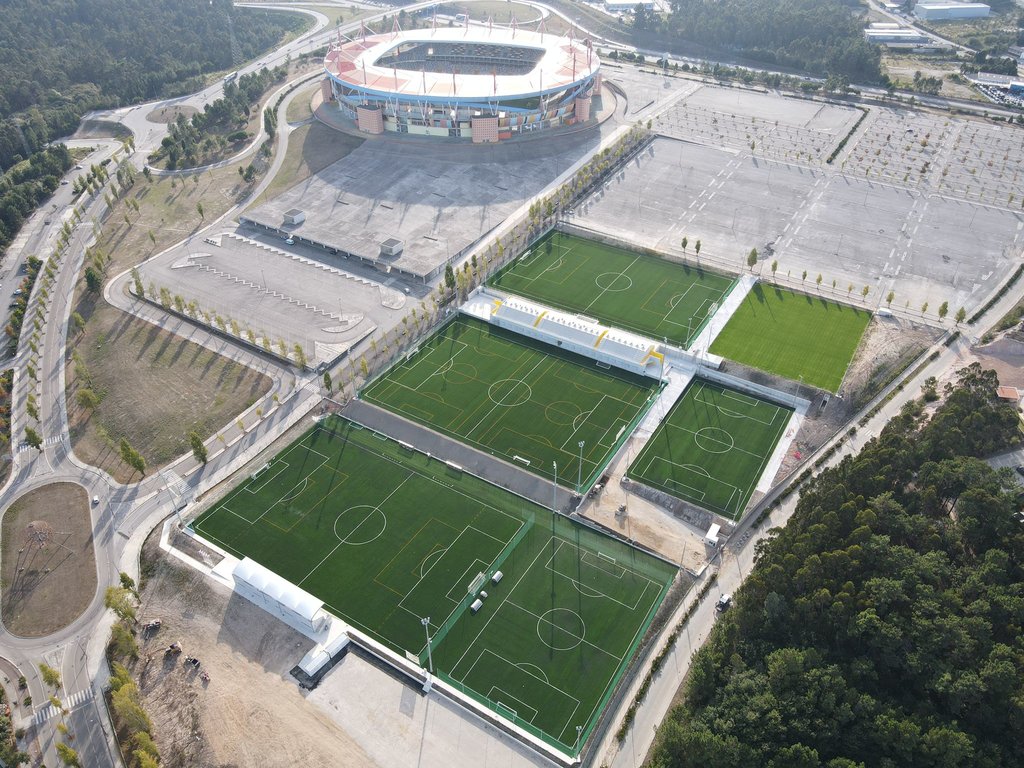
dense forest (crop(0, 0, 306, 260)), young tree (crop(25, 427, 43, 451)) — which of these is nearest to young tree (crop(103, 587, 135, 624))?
young tree (crop(25, 427, 43, 451))

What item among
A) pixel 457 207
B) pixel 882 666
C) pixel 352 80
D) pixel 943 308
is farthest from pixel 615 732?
pixel 352 80

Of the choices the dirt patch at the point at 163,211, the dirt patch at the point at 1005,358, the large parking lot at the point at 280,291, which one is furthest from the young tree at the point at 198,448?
the dirt patch at the point at 1005,358

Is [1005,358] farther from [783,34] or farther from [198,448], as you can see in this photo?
[783,34]

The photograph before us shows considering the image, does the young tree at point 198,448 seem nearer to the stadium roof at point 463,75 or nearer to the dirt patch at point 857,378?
the dirt patch at point 857,378

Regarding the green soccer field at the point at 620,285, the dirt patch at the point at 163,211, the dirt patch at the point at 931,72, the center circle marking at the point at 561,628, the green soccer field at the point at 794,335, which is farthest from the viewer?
the dirt patch at the point at 931,72

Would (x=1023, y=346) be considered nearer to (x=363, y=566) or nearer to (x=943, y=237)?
(x=943, y=237)

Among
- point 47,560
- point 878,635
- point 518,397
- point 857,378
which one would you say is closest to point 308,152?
point 518,397
